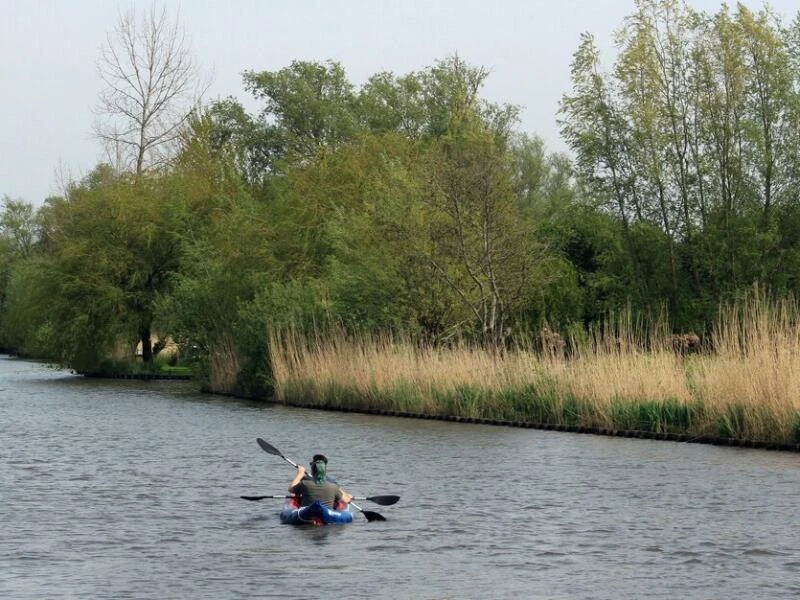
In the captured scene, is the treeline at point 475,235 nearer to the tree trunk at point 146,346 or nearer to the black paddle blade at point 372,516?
the tree trunk at point 146,346

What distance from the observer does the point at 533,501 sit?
20.6m

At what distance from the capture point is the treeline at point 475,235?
44.4 metres

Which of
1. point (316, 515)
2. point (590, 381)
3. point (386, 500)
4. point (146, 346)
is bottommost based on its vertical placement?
point (316, 515)

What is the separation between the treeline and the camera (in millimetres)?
44375

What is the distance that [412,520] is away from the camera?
19.0 m

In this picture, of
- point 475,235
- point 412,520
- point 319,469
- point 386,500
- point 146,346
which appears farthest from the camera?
point 146,346

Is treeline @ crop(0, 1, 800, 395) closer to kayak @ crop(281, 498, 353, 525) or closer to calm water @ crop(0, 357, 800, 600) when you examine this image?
calm water @ crop(0, 357, 800, 600)

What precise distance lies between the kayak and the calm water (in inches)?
9.3

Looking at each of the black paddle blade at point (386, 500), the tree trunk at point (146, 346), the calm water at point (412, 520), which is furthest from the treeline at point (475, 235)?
the black paddle blade at point (386, 500)

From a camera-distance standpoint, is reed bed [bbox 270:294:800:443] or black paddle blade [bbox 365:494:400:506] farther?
reed bed [bbox 270:294:800:443]

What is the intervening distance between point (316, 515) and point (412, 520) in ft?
4.16

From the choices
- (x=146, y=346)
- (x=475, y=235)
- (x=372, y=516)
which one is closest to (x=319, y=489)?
(x=372, y=516)

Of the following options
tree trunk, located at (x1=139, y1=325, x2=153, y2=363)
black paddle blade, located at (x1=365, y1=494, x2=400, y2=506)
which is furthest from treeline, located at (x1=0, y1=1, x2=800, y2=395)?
black paddle blade, located at (x1=365, y1=494, x2=400, y2=506)

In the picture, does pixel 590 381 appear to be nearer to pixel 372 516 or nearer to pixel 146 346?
pixel 372 516
